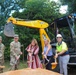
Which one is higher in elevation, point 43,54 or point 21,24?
point 21,24

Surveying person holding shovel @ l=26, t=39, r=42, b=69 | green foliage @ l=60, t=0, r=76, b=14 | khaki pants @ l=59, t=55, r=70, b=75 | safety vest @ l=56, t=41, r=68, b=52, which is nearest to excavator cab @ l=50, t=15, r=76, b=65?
khaki pants @ l=59, t=55, r=70, b=75

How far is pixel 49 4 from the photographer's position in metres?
19.2

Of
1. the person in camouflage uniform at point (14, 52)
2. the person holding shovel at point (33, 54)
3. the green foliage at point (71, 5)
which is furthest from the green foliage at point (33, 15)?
the person in camouflage uniform at point (14, 52)

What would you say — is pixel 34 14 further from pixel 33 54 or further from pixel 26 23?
pixel 33 54

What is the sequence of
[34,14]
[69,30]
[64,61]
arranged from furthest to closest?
[34,14] < [69,30] < [64,61]

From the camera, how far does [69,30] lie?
861cm

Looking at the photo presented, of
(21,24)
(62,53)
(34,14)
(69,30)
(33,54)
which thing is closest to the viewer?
(62,53)

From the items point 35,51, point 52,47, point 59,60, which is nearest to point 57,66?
point 59,60

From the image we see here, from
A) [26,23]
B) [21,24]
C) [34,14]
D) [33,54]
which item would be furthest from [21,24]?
[34,14]

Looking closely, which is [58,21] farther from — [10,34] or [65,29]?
[10,34]

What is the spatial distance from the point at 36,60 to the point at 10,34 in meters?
1.34

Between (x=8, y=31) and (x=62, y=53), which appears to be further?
(x=8, y=31)

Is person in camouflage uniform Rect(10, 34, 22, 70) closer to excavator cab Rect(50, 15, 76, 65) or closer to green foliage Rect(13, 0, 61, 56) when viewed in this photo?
excavator cab Rect(50, 15, 76, 65)

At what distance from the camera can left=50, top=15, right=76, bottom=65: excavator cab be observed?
8.30 meters
